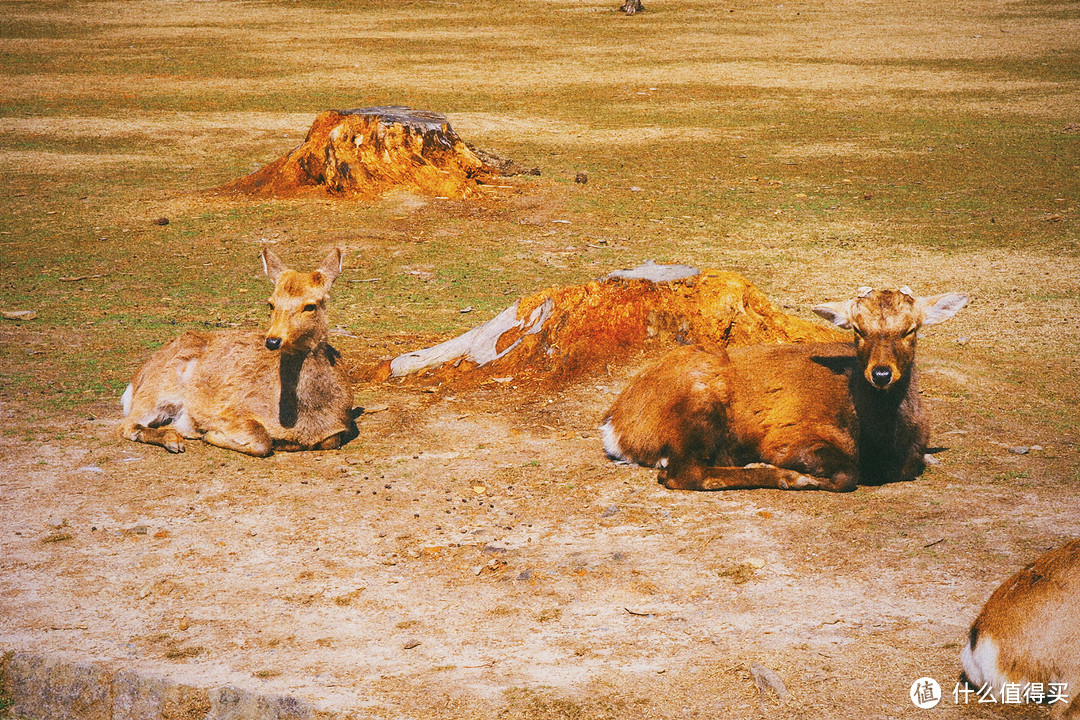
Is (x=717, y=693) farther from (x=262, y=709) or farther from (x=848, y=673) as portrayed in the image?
(x=262, y=709)

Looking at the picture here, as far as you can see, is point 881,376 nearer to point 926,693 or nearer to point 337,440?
point 926,693

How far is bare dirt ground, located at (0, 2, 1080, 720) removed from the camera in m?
5.55

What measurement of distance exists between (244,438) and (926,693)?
5.76m

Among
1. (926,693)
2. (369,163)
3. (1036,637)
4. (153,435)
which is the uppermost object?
(369,163)

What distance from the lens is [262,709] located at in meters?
5.35

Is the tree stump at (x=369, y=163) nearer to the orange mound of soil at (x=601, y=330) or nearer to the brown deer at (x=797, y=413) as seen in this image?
the orange mound of soil at (x=601, y=330)

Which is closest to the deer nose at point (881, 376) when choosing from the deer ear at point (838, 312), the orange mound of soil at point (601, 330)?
the deer ear at point (838, 312)

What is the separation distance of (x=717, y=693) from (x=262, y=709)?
2276 millimetres

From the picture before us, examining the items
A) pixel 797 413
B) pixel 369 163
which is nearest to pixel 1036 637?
pixel 797 413

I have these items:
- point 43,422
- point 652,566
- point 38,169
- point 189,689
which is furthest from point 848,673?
point 38,169

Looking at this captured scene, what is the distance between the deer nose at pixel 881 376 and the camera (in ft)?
23.7

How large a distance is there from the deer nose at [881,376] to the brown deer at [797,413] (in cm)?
10

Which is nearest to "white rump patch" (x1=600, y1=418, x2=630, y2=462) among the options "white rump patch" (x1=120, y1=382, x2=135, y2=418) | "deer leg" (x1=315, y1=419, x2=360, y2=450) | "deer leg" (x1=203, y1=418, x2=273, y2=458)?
"deer leg" (x1=315, y1=419, x2=360, y2=450)

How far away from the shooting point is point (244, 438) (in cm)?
880
